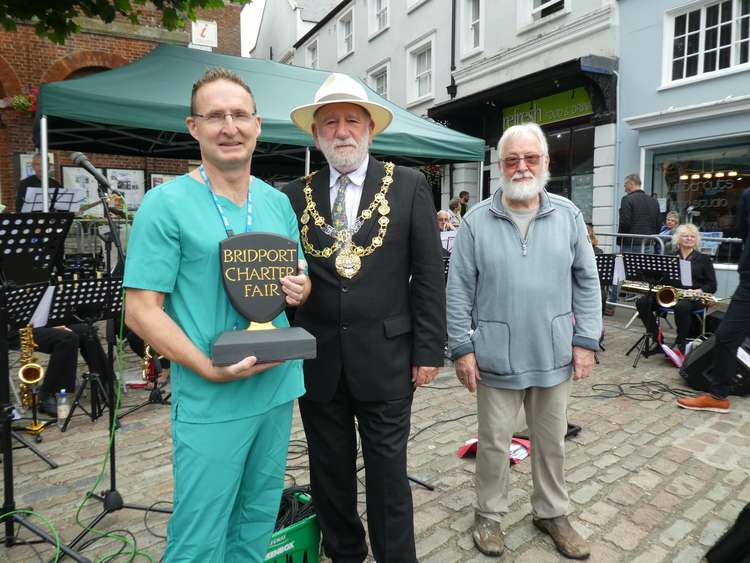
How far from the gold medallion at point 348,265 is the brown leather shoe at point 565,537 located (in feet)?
5.67

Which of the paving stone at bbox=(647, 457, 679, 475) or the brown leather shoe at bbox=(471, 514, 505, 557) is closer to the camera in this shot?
the brown leather shoe at bbox=(471, 514, 505, 557)

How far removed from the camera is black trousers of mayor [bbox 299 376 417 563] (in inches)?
86.3

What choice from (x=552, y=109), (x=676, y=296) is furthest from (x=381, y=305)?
(x=552, y=109)

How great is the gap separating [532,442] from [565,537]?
483mm

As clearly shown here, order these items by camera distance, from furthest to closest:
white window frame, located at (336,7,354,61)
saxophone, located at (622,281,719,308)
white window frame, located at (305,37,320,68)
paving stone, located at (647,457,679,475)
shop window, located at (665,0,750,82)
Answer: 1. white window frame, located at (305,37,320,68)
2. white window frame, located at (336,7,354,61)
3. shop window, located at (665,0,750,82)
4. saxophone, located at (622,281,719,308)
5. paving stone, located at (647,457,679,475)

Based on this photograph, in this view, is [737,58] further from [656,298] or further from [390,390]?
[390,390]

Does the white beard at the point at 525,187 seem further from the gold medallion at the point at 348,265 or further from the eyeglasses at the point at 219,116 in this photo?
the eyeglasses at the point at 219,116

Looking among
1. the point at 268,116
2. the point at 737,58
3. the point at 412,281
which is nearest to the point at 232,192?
the point at 412,281

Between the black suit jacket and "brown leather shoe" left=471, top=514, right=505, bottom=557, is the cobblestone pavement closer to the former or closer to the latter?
"brown leather shoe" left=471, top=514, right=505, bottom=557

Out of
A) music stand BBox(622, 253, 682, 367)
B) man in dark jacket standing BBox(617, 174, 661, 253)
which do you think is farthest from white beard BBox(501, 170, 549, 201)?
man in dark jacket standing BBox(617, 174, 661, 253)

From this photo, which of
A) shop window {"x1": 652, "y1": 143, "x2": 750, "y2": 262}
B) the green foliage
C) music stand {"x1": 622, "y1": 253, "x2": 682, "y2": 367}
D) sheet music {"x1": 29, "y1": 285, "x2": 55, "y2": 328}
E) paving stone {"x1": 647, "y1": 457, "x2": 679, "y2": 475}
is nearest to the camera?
paving stone {"x1": 647, "y1": 457, "x2": 679, "y2": 475}

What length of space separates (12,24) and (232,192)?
485 centimetres

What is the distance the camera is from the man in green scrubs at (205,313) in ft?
5.28

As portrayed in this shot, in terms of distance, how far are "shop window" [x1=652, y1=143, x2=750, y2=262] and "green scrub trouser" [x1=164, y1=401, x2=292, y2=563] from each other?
9.53 m
